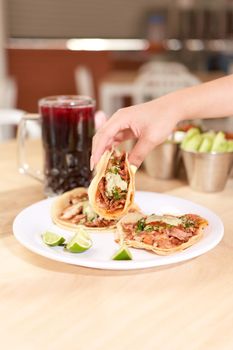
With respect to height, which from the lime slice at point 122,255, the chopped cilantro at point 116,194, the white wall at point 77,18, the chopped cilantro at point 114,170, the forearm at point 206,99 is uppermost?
the white wall at point 77,18

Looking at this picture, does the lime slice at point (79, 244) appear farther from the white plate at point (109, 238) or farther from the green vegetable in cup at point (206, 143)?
the green vegetable in cup at point (206, 143)

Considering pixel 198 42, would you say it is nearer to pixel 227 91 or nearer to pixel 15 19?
pixel 15 19

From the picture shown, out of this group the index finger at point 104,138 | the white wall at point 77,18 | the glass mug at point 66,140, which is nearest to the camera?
the index finger at point 104,138

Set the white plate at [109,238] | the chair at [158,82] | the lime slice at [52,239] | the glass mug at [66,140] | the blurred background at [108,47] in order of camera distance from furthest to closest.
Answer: the blurred background at [108,47] → the chair at [158,82] → the glass mug at [66,140] → the lime slice at [52,239] → the white plate at [109,238]

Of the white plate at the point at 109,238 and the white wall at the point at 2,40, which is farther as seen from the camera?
the white wall at the point at 2,40

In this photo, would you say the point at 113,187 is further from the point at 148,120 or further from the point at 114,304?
the point at 114,304

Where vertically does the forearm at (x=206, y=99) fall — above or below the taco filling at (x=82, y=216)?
above

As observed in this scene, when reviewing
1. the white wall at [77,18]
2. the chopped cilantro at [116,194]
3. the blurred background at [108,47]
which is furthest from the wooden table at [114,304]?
the white wall at [77,18]

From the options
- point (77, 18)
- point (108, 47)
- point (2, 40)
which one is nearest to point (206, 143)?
point (2, 40)
